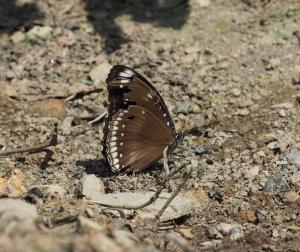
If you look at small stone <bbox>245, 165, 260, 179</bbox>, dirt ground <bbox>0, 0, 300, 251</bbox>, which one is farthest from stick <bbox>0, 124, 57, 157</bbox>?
small stone <bbox>245, 165, 260, 179</bbox>

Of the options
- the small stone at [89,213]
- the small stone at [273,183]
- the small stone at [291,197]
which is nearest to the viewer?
the small stone at [89,213]

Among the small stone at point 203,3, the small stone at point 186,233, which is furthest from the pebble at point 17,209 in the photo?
the small stone at point 203,3

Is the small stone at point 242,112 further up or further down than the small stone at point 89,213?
further down

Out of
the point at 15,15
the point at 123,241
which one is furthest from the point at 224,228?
the point at 15,15

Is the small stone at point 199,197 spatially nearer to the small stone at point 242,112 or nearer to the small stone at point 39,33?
the small stone at point 242,112

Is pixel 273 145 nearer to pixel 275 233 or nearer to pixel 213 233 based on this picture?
pixel 275 233

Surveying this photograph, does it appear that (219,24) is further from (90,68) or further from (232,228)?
(232,228)
